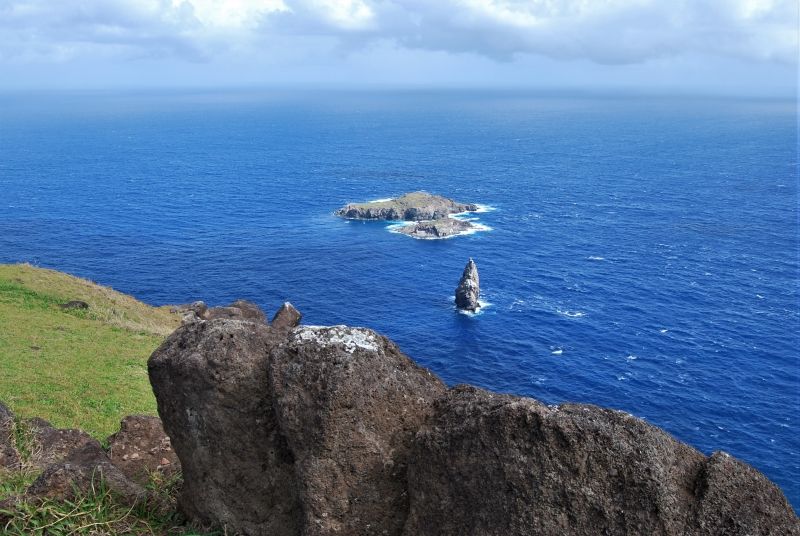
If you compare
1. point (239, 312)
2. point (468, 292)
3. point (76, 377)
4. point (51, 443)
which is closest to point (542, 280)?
point (468, 292)

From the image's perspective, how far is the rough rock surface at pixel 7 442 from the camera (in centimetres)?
2198

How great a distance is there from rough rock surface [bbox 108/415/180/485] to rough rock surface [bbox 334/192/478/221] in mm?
147798

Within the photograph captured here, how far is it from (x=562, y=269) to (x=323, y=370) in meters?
119

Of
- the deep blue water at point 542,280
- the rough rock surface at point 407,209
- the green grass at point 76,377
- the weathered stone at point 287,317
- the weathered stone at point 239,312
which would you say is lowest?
the deep blue water at point 542,280

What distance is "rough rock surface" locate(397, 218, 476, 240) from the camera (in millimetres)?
156000

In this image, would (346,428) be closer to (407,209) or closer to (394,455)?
(394,455)

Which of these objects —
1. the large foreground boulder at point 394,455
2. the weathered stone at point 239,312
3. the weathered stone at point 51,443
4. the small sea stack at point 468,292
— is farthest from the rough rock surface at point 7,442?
the small sea stack at point 468,292

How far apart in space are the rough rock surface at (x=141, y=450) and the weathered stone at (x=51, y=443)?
922 millimetres

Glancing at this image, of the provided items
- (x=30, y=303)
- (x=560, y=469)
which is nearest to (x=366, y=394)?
(x=560, y=469)

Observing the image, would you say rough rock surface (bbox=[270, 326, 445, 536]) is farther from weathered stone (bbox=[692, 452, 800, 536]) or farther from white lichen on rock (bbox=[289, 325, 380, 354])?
weathered stone (bbox=[692, 452, 800, 536])

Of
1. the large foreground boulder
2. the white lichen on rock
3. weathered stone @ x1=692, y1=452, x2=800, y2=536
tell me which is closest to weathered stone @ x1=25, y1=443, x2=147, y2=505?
the large foreground boulder

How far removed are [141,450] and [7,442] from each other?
15.4 ft

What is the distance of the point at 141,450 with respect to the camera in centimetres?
2211

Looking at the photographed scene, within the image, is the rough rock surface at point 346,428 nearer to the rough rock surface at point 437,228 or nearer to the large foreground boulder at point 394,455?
the large foreground boulder at point 394,455
